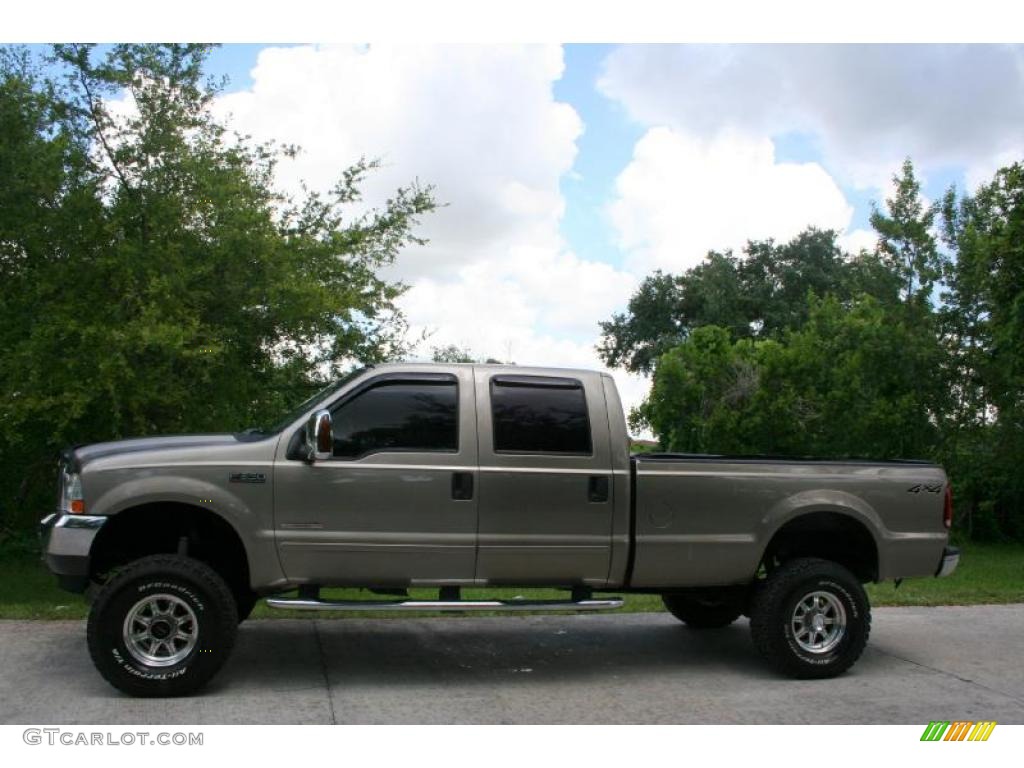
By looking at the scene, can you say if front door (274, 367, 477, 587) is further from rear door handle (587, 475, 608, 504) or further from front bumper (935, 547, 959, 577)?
front bumper (935, 547, 959, 577)

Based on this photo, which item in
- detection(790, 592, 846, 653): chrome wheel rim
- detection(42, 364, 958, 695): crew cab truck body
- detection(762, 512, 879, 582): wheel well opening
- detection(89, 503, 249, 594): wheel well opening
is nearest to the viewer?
detection(42, 364, 958, 695): crew cab truck body

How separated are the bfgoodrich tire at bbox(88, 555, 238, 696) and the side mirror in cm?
97

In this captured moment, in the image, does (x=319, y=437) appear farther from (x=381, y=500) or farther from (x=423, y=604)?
(x=423, y=604)

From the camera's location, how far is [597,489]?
6.78m

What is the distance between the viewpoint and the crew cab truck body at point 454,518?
625cm

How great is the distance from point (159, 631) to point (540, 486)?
8.41 feet

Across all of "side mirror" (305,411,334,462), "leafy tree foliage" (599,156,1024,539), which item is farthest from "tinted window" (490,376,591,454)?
"leafy tree foliage" (599,156,1024,539)

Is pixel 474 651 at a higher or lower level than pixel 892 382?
lower

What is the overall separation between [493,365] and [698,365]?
1509cm

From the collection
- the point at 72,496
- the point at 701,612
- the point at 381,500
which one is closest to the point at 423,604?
the point at 381,500

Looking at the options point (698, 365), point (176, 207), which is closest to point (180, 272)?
point (176, 207)

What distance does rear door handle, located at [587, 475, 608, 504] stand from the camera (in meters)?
6.77

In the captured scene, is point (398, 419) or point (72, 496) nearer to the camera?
point (72, 496)

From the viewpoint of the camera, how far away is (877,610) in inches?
385
